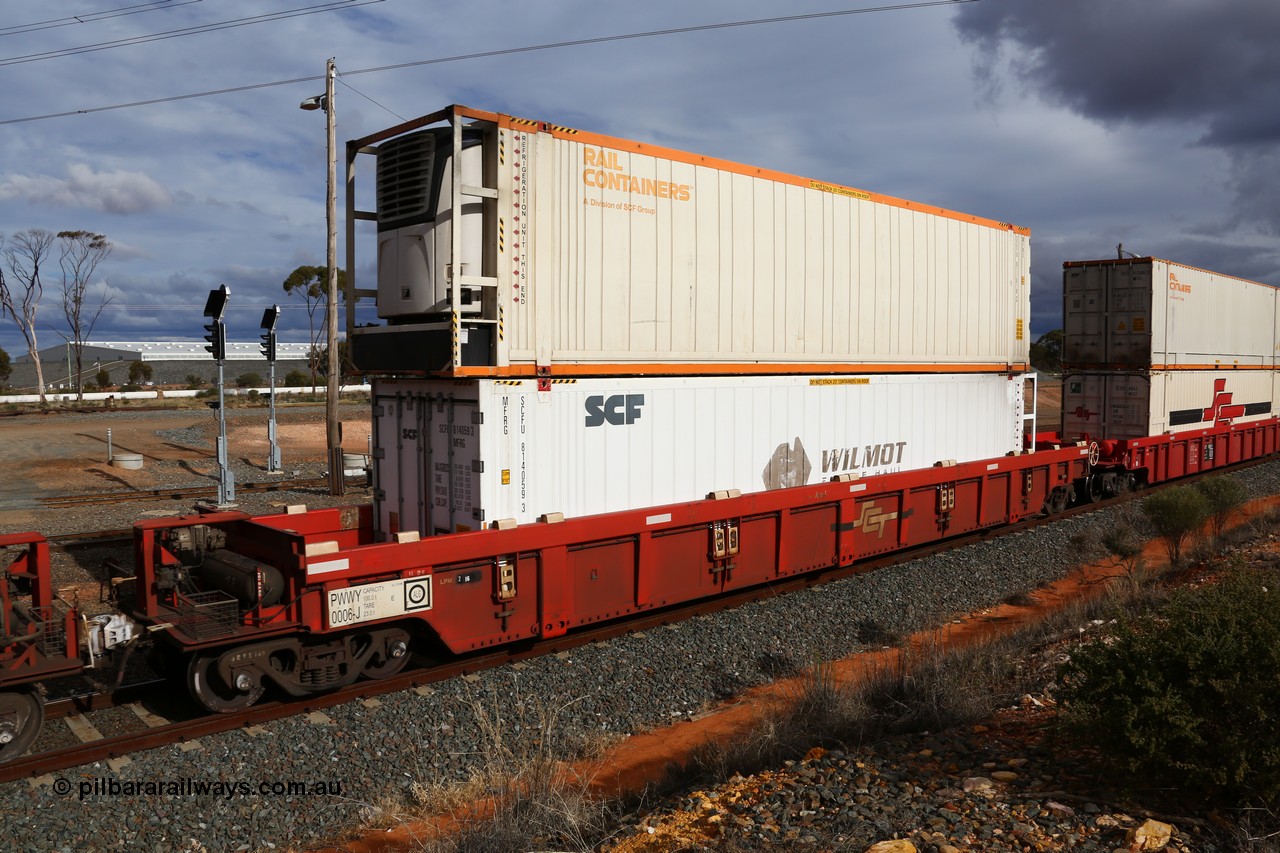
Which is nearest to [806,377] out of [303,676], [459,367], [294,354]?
[459,367]

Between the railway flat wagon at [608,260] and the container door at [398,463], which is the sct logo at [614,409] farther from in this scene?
the container door at [398,463]

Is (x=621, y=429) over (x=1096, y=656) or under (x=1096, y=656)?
over

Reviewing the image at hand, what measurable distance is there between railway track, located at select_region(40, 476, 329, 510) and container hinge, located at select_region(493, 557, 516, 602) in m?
11.9

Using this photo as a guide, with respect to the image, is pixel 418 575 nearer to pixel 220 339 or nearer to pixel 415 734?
pixel 415 734

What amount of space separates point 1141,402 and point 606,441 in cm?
1380

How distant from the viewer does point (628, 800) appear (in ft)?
19.1

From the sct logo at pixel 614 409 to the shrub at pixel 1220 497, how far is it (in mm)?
10171

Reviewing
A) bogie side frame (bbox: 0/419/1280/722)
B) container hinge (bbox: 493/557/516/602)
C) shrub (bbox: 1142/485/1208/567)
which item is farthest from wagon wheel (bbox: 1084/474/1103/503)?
container hinge (bbox: 493/557/516/602)

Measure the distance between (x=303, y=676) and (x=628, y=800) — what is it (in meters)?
2.91

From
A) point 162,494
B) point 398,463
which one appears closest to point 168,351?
point 162,494

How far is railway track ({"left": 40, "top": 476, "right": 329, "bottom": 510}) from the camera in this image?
1660 centimetres

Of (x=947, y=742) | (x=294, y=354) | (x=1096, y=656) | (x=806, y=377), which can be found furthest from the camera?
(x=294, y=354)

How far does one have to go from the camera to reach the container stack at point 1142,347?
17828mm

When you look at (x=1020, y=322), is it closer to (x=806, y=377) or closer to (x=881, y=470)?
(x=881, y=470)
